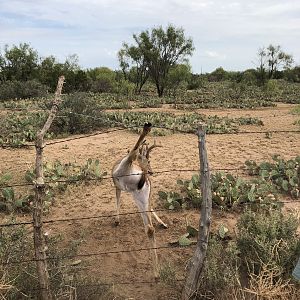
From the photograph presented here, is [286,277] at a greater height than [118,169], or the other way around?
[118,169]

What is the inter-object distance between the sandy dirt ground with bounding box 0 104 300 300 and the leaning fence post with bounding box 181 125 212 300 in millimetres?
344

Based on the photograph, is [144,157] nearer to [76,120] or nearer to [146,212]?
[146,212]

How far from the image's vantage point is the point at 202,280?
13.8 ft

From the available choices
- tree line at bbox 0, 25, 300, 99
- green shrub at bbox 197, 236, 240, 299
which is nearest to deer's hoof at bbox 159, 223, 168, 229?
green shrub at bbox 197, 236, 240, 299

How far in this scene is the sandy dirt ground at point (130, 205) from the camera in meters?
5.02

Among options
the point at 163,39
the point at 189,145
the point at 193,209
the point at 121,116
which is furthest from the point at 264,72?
the point at 193,209

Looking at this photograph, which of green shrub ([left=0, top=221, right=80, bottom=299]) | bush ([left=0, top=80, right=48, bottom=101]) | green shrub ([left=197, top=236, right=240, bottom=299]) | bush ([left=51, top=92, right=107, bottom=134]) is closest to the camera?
green shrub ([left=0, top=221, right=80, bottom=299])

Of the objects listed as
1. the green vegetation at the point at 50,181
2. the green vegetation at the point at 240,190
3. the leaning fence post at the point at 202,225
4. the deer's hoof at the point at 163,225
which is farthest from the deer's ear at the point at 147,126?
the green vegetation at the point at 240,190

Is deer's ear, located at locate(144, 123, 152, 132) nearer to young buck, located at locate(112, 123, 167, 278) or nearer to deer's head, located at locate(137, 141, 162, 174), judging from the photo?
young buck, located at locate(112, 123, 167, 278)

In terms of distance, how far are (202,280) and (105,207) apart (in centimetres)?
316

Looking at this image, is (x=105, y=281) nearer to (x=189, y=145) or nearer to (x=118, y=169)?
(x=118, y=169)

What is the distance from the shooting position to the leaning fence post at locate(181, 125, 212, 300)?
3809mm

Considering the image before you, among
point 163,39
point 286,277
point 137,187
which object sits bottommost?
point 286,277

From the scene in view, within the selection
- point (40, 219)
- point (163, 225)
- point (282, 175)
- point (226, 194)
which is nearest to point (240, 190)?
point (226, 194)
